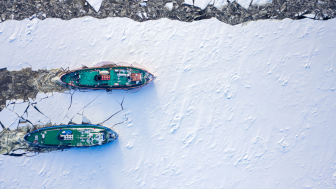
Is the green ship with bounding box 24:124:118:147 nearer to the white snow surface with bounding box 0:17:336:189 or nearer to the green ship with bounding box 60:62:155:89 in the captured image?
the white snow surface with bounding box 0:17:336:189

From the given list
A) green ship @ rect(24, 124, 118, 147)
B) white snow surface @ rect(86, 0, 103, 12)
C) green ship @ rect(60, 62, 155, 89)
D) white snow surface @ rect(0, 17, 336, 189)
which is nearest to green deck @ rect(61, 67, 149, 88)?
green ship @ rect(60, 62, 155, 89)

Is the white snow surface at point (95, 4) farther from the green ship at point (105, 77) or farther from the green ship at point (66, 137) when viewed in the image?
the green ship at point (66, 137)

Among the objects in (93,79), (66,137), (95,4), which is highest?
(95,4)

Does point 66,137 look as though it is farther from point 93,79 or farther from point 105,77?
point 105,77

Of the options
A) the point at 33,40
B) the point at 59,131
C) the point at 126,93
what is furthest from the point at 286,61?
the point at 33,40

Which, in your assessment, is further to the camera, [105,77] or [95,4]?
[95,4]

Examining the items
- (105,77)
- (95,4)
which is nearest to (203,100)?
(105,77)

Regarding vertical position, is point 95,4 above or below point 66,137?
above
